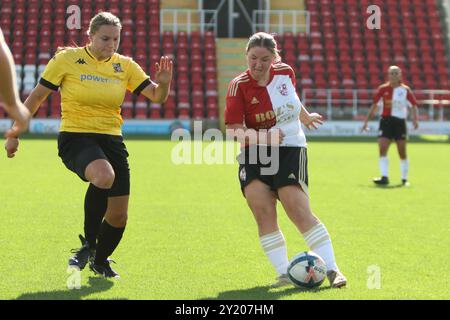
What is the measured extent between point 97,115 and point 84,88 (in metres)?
0.22

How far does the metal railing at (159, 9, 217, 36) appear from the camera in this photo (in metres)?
34.0

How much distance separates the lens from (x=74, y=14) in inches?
1237

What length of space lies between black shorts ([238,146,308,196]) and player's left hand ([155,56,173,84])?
2.76 feet

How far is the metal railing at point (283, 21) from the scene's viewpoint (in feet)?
113

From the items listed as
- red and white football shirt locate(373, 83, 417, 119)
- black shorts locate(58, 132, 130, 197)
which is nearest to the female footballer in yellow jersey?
black shorts locate(58, 132, 130, 197)

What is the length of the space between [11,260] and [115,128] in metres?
1.40

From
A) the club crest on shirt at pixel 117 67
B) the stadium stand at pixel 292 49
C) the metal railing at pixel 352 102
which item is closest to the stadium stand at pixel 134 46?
the stadium stand at pixel 292 49

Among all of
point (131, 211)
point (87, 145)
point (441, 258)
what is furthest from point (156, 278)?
point (131, 211)

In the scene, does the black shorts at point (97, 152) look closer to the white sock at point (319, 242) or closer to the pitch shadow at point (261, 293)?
the pitch shadow at point (261, 293)

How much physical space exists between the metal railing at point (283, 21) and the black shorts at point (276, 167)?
94.1ft

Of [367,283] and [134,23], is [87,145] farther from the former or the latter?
[134,23]

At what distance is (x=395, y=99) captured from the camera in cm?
1476

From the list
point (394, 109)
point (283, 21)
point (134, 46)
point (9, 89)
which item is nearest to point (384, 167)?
point (394, 109)

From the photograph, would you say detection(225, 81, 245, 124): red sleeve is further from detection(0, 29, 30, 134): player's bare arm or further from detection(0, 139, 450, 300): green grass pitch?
detection(0, 29, 30, 134): player's bare arm
